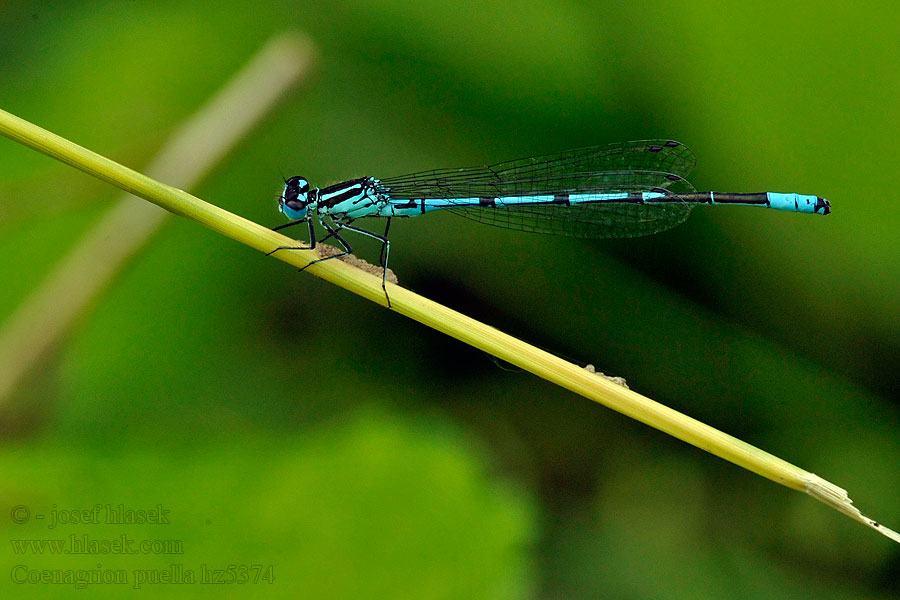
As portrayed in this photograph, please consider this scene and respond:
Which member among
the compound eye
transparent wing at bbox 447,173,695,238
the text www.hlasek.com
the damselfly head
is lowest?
the text www.hlasek.com

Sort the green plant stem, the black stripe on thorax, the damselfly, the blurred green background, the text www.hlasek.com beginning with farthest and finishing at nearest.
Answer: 1. the damselfly
2. the black stripe on thorax
3. the blurred green background
4. the text www.hlasek.com
5. the green plant stem

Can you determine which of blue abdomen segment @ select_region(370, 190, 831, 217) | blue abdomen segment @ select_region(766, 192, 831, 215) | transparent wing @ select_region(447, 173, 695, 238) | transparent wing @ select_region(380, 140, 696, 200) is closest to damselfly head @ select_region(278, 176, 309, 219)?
blue abdomen segment @ select_region(370, 190, 831, 217)

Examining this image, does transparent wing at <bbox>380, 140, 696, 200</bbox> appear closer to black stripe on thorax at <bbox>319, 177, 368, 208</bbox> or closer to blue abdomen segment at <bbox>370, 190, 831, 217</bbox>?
blue abdomen segment at <bbox>370, 190, 831, 217</bbox>


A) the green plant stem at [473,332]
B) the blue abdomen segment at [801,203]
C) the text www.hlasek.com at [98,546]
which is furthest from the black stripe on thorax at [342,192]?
the blue abdomen segment at [801,203]

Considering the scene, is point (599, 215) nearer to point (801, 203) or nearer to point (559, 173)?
point (559, 173)

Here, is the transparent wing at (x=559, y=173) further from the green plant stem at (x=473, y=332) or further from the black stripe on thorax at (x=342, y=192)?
the green plant stem at (x=473, y=332)

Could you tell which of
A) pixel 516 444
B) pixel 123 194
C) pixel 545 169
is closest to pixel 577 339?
pixel 516 444

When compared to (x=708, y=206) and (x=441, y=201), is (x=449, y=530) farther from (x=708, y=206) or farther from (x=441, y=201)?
(x=708, y=206)
